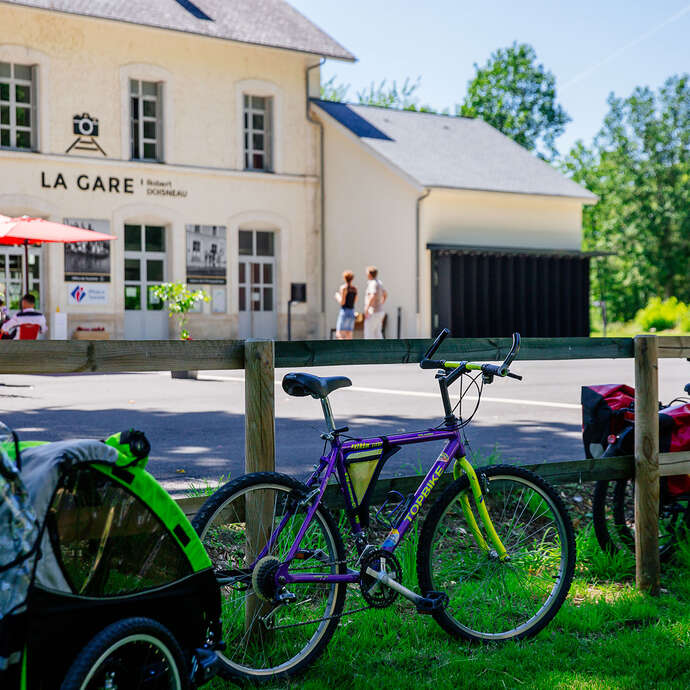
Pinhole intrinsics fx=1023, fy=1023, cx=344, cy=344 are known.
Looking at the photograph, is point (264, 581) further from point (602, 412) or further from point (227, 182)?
point (227, 182)

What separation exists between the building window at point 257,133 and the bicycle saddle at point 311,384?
25.1 metres

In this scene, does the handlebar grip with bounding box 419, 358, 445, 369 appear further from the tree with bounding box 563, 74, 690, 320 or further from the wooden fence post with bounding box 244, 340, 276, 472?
the tree with bounding box 563, 74, 690, 320

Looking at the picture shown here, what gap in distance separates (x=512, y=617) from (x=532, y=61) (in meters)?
58.6

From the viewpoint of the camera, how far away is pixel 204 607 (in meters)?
3.15

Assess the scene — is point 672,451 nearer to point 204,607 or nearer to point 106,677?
point 204,607

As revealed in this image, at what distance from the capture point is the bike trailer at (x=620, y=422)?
5.23m

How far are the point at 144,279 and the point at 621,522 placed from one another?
2240cm

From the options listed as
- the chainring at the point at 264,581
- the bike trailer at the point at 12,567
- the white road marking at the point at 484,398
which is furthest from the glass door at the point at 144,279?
the bike trailer at the point at 12,567

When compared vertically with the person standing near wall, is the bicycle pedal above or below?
below

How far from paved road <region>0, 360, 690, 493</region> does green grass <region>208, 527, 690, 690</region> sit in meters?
1.79

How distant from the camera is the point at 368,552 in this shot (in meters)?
3.92

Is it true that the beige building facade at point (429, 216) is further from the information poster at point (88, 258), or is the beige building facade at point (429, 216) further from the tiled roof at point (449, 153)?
the information poster at point (88, 258)

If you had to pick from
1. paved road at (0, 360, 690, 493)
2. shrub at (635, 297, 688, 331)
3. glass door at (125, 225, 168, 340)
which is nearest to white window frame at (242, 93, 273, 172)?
glass door at (125, 225, 168, 340)

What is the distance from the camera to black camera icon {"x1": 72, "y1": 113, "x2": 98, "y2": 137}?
2545 cm
